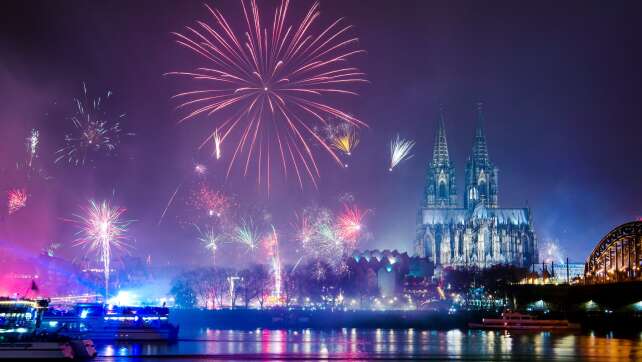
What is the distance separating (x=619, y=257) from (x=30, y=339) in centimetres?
12051

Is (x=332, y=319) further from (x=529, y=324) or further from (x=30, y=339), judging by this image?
(x=30, y=339)

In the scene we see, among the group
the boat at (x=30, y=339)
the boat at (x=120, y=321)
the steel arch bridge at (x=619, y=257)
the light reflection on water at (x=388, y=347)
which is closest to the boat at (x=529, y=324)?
the light reflection on water at (x=388, y=347)

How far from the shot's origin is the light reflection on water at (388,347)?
86.5 m

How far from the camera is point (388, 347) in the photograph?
98.1m

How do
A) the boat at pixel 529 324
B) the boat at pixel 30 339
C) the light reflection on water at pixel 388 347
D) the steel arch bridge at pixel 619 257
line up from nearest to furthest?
the boat at pixel 30 339, the light reflection on water at pixel 388 347, the boat at pixel 529 324, the steel arch bridge at pixel 619 257

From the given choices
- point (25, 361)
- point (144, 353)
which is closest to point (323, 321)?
point (144, 353)

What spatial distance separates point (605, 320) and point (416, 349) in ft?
200

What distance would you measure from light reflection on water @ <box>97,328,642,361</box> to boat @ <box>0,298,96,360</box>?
6373 millimetres

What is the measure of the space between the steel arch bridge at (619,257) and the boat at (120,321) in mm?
77783

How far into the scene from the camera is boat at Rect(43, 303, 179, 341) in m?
105

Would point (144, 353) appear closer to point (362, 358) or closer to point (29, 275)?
point (362, 358)

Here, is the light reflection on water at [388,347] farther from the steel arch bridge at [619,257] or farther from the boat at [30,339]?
the steel arch bridge at [619,257]

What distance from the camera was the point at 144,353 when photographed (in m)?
88.3

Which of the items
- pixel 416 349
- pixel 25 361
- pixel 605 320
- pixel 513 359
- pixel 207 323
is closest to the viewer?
→ pixel 25 361
